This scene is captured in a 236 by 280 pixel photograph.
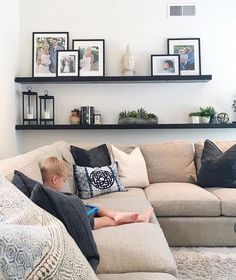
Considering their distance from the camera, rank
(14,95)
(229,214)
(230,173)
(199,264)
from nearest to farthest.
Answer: (199,264) < (229,214) < (230,173) < (14,95)

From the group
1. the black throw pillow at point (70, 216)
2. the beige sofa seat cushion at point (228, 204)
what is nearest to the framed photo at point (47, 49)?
the beige sofa seat cushion at point (228, 204)

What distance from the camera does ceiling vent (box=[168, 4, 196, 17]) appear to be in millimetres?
4395

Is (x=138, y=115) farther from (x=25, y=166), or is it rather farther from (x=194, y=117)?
(x=25, y=166)

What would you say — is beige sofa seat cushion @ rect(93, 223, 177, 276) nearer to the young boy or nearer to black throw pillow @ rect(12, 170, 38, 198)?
the young boy

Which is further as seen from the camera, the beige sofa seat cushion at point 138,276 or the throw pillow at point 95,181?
the throw pillow at point 95,181

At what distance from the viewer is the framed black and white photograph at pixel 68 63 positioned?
14.3ft

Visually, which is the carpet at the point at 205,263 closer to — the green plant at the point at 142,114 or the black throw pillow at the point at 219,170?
the black throw pillow at the point at 219,170

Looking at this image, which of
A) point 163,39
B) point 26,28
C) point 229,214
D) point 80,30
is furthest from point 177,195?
point 26,28

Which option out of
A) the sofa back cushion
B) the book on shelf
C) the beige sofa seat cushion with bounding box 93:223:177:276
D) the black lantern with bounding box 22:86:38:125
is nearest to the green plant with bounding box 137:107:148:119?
the book on shelf

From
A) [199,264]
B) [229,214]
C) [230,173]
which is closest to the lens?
[199,264]

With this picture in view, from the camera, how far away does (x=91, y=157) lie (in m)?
3.42

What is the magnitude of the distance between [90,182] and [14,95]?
179 cm

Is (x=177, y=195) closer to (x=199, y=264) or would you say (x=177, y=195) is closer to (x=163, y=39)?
(x=199, y=264)

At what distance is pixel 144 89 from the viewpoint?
4465 millimetres
